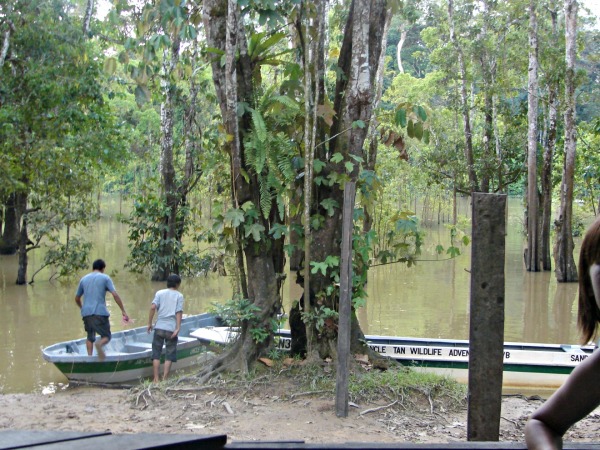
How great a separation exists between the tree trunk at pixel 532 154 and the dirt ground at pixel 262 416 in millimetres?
15699

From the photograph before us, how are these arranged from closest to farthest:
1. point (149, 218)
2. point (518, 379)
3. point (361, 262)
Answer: point (361, 262) < point (518, 379) < point (149, 218)

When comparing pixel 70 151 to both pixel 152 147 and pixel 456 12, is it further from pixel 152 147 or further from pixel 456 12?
pixel 152 147

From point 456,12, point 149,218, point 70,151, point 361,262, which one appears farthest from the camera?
point 456,12

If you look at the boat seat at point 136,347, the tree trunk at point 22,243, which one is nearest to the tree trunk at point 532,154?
the tree trunk at point 22,243

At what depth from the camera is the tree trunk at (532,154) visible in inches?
838

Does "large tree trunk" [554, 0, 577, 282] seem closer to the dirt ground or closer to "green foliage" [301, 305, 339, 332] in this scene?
the dirt ground

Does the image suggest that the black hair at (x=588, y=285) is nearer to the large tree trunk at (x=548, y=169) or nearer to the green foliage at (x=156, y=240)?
the green foliage at (x=156, y=240)

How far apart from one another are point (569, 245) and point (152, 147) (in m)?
21.4

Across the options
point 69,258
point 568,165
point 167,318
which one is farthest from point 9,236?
point 568,165

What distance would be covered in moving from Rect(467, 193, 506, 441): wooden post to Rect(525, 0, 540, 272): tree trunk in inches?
741

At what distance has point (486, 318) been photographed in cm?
398

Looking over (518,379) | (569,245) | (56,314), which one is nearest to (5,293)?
(56,314)

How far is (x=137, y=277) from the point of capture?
19.9m

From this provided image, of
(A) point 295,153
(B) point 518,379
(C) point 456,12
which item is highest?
(C) point 456,12
